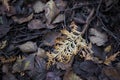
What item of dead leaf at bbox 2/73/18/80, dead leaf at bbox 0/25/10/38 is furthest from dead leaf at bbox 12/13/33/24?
dead leaf at bbox 2/73/18/80

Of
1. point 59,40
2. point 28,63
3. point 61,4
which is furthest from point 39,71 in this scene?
point 61,4

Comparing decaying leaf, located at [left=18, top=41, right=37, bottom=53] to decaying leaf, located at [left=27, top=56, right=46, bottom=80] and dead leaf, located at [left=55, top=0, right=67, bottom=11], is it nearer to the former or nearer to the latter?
decaying leaf, located at [left=27, top=56, right=46, bottom=80]

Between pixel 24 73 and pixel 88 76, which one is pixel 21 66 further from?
pixel 88 76

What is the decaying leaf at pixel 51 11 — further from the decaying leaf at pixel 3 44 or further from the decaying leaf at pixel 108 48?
the decaying leaf at pixel 108 48

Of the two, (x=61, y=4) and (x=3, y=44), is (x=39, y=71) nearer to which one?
(x=3, y=44)

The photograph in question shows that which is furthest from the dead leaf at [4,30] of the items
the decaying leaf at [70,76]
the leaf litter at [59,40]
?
the decaying leaf at [70,76]

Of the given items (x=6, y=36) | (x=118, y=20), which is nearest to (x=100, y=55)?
(x=118, y=20)

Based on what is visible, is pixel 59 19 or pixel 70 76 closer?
pixel 70 76
